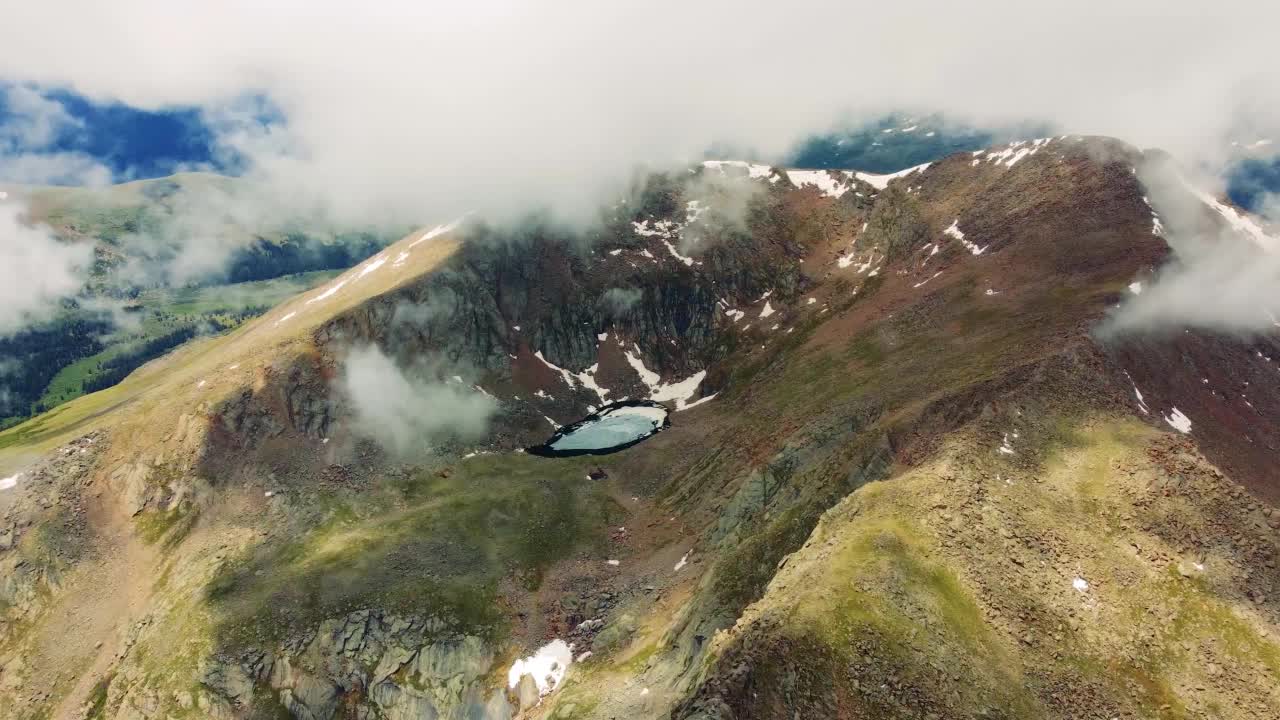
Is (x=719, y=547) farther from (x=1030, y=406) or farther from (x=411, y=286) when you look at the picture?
(x=411, y=286)

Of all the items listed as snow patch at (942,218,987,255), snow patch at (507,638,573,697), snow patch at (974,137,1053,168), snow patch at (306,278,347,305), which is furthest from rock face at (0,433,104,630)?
snow patch at (974,137,1053,168)

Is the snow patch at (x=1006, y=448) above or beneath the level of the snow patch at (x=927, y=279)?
above

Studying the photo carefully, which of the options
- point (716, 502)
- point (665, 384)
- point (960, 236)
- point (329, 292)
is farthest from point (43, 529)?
point (960, 236)

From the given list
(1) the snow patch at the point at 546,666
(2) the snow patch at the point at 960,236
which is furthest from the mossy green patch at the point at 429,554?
(2) the snow patch at the point at 960,236

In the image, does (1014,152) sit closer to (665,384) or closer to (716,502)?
(665,384)

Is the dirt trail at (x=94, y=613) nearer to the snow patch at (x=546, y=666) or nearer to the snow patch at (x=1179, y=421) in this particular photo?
the snow patch at (x=546, y=666)

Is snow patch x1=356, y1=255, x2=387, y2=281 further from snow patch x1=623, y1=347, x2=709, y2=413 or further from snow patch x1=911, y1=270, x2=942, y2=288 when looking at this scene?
snow patch x1=911, y1=270, x2=942, y2=288
